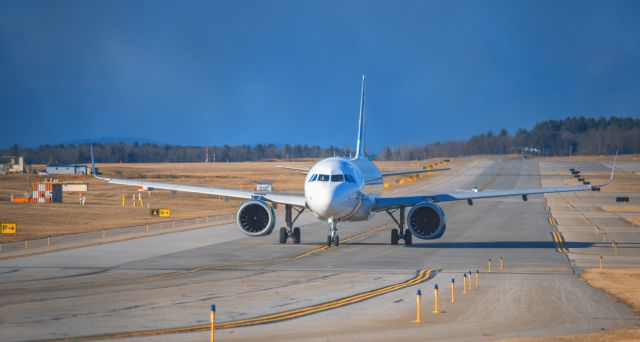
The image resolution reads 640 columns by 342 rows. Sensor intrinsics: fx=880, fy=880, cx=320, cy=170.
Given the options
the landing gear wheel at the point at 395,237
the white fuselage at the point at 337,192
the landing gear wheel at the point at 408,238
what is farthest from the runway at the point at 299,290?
the white fuselage at the point at 337,192

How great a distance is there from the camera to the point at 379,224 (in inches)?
2598

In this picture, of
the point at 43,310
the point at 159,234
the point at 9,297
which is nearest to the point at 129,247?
the point at 159,234

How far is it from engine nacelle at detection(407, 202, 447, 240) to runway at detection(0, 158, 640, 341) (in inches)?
44.7

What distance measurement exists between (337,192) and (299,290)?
12.3m

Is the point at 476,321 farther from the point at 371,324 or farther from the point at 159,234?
the point at 159,234

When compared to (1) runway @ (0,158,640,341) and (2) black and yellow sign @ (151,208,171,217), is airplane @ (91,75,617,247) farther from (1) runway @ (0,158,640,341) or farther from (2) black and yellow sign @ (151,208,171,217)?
(2) black and yellow sign @ (151,208,171,217)

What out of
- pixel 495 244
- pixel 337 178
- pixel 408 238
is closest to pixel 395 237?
pixel 408 238

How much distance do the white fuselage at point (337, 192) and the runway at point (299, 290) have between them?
7.02 ft

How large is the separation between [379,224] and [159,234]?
17.7m

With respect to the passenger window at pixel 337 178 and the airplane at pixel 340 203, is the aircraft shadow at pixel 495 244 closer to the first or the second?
the airplane at pixel 340 203

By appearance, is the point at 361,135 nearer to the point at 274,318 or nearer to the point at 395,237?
the point at 395,237

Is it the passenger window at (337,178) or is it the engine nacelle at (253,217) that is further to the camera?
the engine nacelle at (253,217)

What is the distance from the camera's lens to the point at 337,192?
4247 centimetres

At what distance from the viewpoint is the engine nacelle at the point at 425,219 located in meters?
45.7
